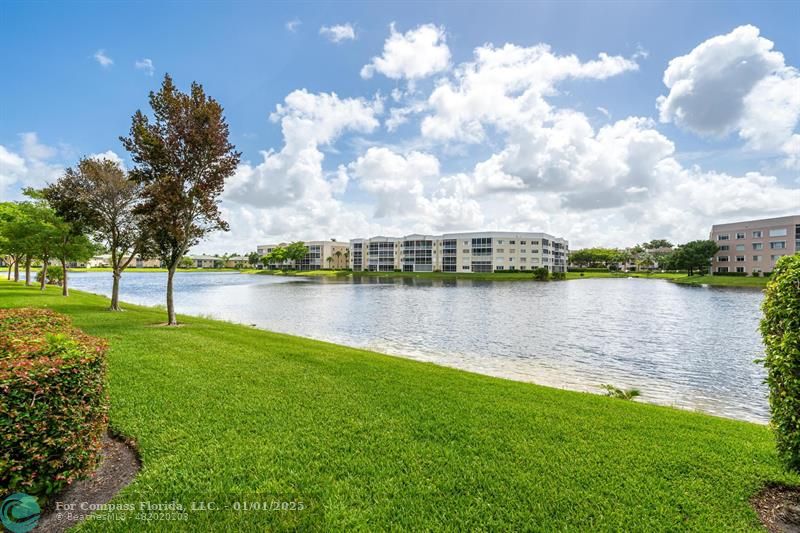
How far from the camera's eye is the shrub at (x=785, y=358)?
3756mm

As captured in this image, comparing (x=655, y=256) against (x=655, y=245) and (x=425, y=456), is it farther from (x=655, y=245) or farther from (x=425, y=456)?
(x=425, y=456)

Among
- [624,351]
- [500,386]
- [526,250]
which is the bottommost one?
[624,351]

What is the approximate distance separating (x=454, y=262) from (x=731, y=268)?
62.8m

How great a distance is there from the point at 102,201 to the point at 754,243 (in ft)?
338

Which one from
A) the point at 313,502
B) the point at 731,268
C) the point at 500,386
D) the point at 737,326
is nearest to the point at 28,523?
the point at 313,502

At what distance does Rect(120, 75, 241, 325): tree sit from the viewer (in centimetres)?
1456

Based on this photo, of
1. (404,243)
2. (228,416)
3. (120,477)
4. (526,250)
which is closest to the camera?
(120,477)

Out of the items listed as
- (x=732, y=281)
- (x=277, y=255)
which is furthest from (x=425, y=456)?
(x=277, y=255)

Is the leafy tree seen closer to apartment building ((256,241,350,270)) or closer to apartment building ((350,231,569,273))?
apartment building ((350,231,569,273))

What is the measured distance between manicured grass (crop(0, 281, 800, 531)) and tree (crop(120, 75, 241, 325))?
9.03 metres

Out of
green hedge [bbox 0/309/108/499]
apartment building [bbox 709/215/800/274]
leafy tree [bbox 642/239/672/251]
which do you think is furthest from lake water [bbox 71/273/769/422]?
leafy tree [bbox 642/239/672/251]

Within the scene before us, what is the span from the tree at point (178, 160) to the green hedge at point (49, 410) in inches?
476

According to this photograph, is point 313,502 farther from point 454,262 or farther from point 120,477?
point 454,262

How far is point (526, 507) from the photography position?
387cm
